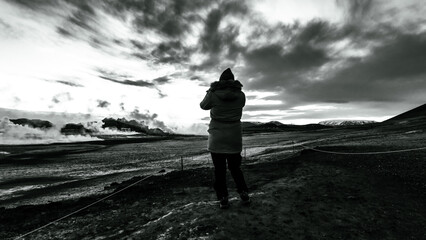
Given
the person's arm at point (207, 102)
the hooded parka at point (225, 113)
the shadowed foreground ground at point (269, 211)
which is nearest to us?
the shadowed foreground ground at point (269, 211)

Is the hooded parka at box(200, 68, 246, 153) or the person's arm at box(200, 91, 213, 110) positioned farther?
the person's arm at box(200, 91, 213, 110)

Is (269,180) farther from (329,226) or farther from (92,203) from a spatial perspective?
(92,203)

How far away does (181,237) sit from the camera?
14.0 feet

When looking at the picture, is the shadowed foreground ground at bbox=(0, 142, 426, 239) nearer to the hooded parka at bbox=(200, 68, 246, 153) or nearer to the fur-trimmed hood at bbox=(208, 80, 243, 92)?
the hooded parka at bbox=(200, 68, 246, 153)

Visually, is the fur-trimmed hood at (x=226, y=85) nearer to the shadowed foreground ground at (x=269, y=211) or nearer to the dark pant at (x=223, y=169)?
the dark pant at (x=223, y=169)

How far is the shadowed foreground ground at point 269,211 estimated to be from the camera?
4.43 m

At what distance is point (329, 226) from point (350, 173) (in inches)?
174

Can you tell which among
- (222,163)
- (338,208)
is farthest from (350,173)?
(222,163)

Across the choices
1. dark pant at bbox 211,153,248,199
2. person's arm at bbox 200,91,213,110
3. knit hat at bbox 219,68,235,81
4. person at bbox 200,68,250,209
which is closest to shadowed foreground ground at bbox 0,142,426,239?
dark pant at bbox 211,153,248,199

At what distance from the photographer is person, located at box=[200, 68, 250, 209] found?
506 cm

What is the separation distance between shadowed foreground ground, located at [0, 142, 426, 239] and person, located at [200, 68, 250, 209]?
0.75 meters

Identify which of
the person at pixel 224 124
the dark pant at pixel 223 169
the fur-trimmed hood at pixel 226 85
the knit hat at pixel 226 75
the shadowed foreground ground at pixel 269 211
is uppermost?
the knit hat at pixel 226 75

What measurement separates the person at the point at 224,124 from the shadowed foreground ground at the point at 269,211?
752 mm

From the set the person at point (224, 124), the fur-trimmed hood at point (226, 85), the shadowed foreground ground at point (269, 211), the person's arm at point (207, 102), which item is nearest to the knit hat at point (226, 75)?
the person at point (224, 124)
